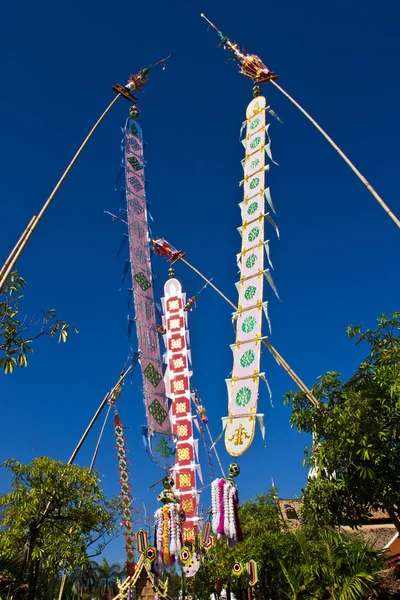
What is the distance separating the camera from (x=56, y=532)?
13.6 metres

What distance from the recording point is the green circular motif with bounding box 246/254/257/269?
13.9m

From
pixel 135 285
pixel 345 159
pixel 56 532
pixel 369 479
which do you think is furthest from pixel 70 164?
pixel 56 532

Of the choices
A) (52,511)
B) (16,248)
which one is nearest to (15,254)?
(16,248)

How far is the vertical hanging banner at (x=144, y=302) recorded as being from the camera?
14438 mm

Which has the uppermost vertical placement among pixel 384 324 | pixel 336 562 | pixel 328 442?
pixel 384 324

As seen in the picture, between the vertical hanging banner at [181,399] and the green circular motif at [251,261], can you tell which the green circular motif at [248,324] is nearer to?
the green circular motif at [251,261]

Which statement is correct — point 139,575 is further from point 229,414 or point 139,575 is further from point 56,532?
point 229,414

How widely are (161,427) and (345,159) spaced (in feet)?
30.7

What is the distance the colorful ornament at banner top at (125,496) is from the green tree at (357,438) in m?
8.04

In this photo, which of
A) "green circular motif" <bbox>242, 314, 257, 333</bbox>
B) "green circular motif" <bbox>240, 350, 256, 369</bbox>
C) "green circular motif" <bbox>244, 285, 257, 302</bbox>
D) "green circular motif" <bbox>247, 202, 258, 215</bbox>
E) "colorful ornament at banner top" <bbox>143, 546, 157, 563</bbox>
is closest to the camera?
"colorful ornament at banner top" <bbox>143, 546, 157, 563</bbox>

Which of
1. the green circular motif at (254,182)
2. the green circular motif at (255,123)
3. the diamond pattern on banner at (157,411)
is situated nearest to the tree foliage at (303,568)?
the diamond pattern on banner at (157,411)

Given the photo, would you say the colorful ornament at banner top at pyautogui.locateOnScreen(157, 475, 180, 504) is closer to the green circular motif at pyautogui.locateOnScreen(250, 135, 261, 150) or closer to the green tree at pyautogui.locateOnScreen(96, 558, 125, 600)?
the green circular motif at pyautogui.locateOnScreen(250, 135, 261, 150)

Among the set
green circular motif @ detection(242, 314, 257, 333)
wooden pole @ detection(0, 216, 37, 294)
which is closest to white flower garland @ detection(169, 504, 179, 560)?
green circular motif @ detection(242, 314, 257, 333)

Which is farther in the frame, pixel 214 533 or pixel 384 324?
pixel 384 324
